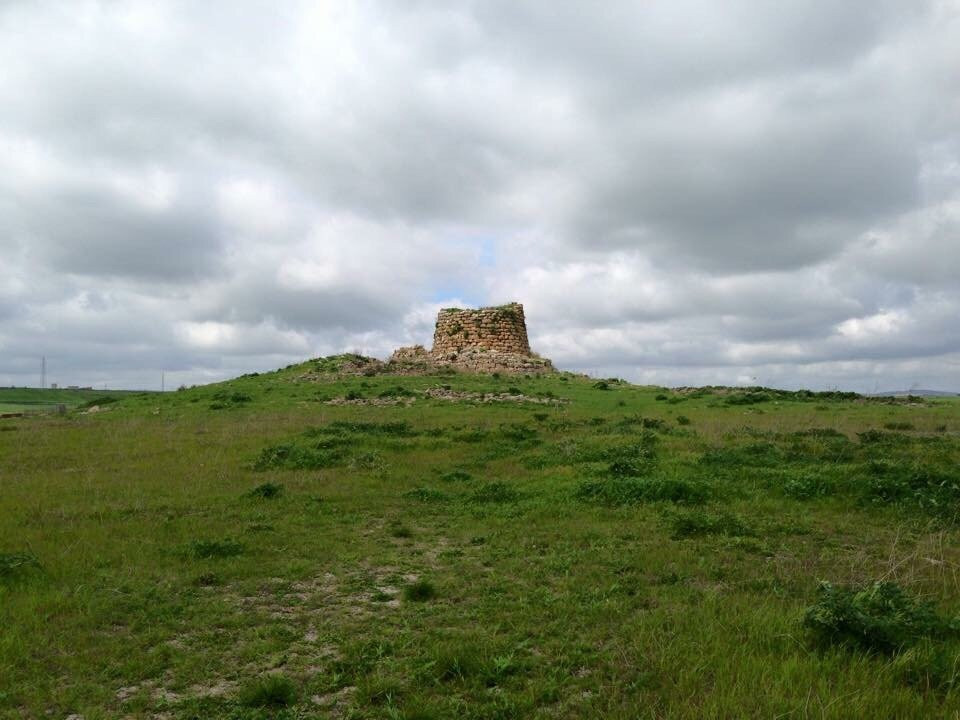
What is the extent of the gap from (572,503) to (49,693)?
9.09 m

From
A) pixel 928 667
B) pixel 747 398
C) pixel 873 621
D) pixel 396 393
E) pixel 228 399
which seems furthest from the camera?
pixel 396 393

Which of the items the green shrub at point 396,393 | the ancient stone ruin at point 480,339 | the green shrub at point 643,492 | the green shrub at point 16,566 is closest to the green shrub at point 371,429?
the green shrub at point 396,393

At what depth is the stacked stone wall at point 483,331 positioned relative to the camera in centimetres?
5550

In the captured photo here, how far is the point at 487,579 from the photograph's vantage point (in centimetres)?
847

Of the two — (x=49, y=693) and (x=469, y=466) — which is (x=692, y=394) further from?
(x=49, y=693)

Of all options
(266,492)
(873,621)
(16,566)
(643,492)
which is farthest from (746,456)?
(16,566)

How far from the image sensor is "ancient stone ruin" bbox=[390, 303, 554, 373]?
52250 mm

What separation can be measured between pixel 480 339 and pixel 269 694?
50.4 m

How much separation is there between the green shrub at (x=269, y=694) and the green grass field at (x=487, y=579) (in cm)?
2

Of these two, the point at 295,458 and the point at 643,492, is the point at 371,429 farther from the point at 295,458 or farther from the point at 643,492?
the point at 643,492

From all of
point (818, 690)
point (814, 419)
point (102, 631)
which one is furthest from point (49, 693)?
point (814, 419)

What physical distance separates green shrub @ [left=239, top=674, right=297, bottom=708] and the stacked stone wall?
48692 millimetres

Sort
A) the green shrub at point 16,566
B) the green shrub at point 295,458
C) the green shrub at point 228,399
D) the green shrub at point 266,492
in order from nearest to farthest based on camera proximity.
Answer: the green shrub at point 16,566
the green shrub at point 266,492
the green shrub at point 295,458
the green shrub at point 228,399

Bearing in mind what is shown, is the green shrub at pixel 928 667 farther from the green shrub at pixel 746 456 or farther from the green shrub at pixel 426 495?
the green shrub at pixel 746 456
